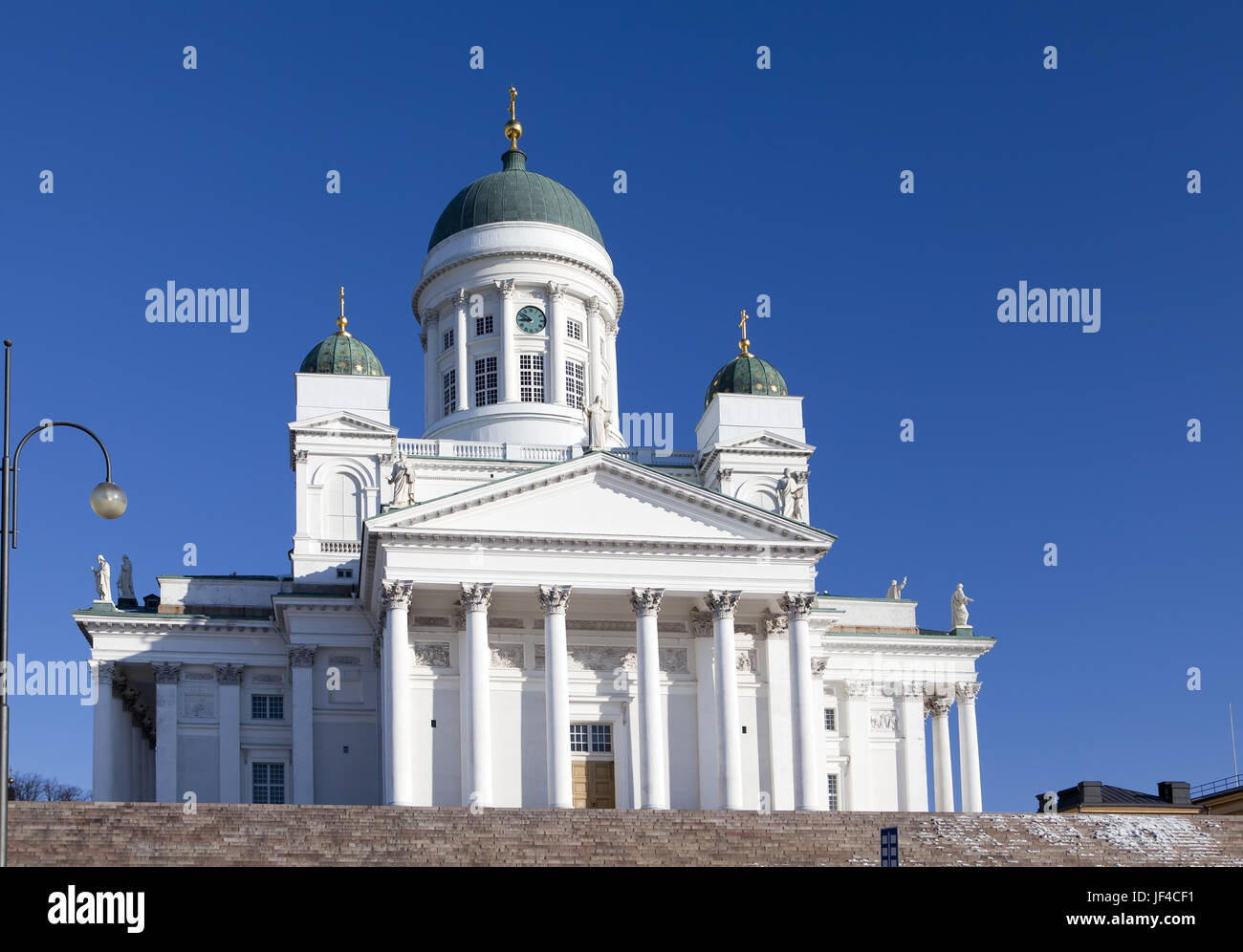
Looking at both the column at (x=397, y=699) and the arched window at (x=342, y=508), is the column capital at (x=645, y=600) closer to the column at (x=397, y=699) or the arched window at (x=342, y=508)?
the column at (x=397, y=699)

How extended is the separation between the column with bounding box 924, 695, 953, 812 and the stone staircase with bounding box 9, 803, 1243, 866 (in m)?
17.2

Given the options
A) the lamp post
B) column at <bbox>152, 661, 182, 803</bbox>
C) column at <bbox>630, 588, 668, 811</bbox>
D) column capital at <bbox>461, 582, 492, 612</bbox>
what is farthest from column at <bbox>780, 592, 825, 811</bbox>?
the lamp post

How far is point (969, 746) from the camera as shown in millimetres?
58688

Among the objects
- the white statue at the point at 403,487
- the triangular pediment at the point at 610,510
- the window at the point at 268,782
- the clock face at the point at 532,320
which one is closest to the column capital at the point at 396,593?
the triangular pediment at the point at 610,510

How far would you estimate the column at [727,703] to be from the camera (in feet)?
154

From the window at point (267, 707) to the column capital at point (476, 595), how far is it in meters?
10.8

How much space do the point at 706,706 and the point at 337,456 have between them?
1605 centimetres

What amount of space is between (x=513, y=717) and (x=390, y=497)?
1021cm

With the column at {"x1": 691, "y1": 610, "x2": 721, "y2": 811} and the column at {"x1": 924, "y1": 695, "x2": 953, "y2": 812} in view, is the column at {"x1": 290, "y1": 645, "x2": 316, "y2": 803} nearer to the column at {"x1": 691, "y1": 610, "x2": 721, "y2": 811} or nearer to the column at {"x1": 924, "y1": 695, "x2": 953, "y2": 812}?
the column at {"x1": 691, "y1": 610, "x2": 721, "y2": 811}

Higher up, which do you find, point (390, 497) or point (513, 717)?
point (390, 497)
